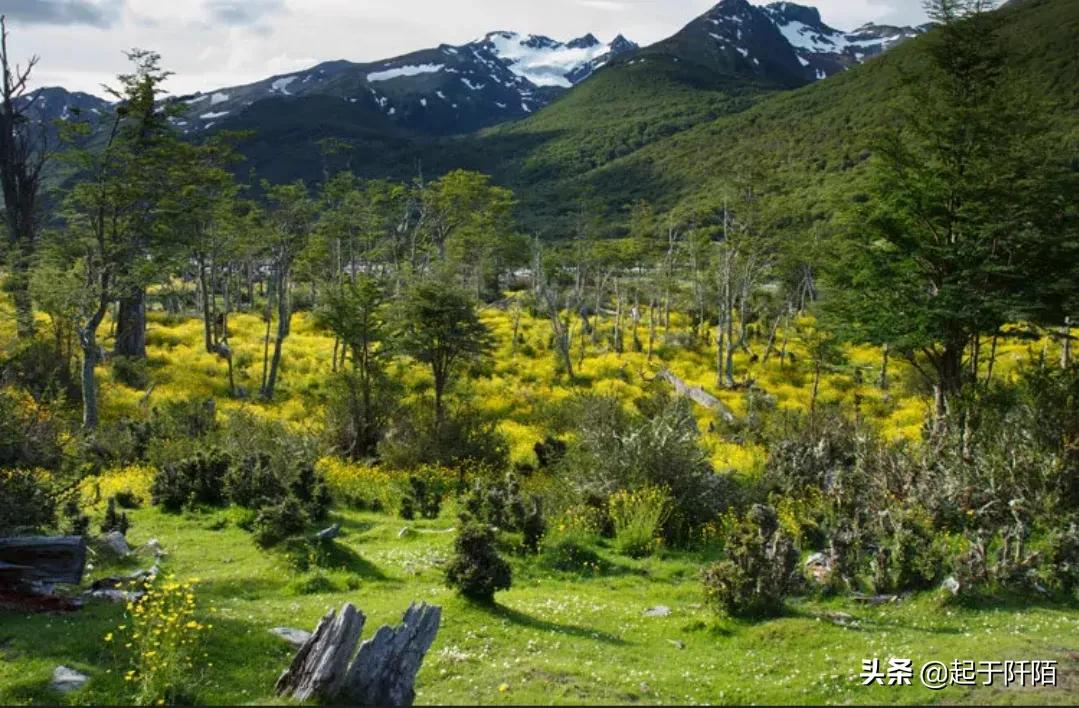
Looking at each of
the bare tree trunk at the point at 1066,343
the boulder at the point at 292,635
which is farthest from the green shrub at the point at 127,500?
the bare tree trunk at the point at 1066,343

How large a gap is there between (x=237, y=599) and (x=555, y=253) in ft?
161

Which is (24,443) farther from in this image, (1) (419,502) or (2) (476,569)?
(1) (419,502)

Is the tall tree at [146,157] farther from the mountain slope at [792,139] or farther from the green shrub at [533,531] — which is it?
the mountain slope at [792,139]

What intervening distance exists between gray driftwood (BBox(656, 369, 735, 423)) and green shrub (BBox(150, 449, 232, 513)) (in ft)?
51.1

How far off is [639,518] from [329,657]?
763 cm

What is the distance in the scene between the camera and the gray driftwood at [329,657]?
5.75 metres

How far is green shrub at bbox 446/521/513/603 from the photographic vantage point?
884 cm

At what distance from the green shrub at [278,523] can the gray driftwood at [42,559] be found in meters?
2.96

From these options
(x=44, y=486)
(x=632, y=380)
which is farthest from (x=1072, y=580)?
(x=632, y=380)

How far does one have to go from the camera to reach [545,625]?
28.0 feet

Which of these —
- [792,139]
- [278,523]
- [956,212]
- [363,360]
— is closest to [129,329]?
[363,360]

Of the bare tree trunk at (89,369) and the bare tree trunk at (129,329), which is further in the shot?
the bare tree trunk at (129,329)

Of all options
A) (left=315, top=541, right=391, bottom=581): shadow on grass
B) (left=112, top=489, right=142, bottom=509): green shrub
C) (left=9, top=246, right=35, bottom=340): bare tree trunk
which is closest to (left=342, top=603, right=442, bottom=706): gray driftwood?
(left=315, top=541, right=391, bottom=581): shadow on grass

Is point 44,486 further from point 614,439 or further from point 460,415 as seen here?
point 460,415
